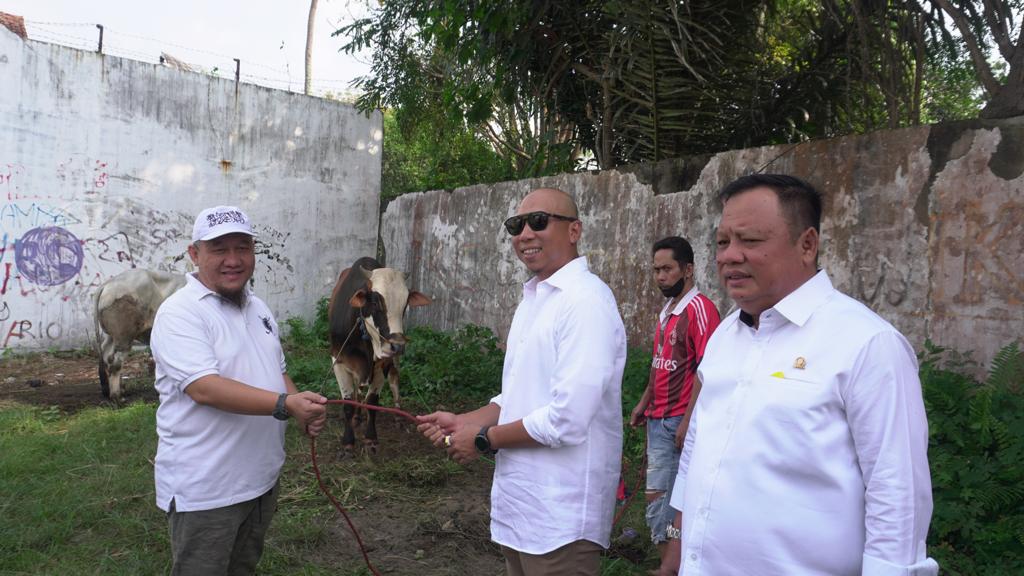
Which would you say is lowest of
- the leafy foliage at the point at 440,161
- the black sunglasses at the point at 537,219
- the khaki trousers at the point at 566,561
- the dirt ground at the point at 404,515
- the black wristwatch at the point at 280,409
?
the dirt ground at the point at 404,515

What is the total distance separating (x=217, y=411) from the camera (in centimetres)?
263

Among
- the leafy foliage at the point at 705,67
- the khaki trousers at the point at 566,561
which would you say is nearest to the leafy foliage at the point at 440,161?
the leafy foliage at the point at 705,67

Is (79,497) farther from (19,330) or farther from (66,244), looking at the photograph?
(66,244)

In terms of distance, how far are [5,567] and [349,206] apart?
9411mm

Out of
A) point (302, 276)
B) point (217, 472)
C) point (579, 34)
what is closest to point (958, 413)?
point (217, 472)

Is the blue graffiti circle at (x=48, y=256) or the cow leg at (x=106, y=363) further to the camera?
the blue graffiti circle at (x=48, y=256)

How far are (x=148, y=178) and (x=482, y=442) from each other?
33.9 feet

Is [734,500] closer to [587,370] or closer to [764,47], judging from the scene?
[587,370]

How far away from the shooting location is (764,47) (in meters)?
7.96

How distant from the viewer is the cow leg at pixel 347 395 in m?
6.17

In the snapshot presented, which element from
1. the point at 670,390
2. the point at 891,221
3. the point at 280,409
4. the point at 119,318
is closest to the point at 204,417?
the point at 280,409

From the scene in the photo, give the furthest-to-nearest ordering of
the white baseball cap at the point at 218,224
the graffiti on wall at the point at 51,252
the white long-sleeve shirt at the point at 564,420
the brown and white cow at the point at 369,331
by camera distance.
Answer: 1. the graffiti on wall at the point at 51,252
2. the brown and white cow at the point at 369,331
3. the white baseball cap at the point at 218,224
4. the white long-sleeve shirt at the point at 564,420

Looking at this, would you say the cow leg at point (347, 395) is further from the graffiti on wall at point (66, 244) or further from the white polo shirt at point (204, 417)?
the graffiti on wall at point (66, 244)

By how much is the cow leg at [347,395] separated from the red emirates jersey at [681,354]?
10.1ft
